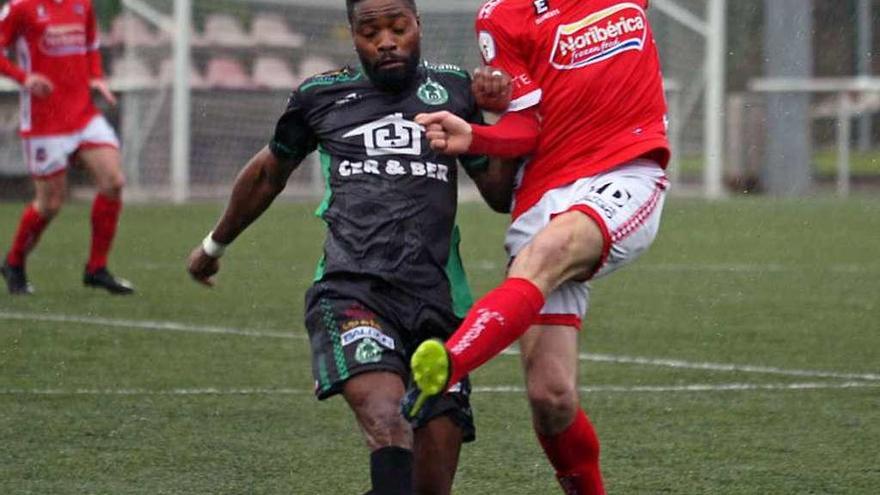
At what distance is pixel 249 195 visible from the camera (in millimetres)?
5258

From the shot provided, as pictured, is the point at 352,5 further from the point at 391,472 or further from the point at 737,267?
the point at 737,267

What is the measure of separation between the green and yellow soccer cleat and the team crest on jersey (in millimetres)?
870

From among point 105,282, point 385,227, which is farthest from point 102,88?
point 385,227

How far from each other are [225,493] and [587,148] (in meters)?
1.50

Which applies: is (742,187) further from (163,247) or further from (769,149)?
(163,247)

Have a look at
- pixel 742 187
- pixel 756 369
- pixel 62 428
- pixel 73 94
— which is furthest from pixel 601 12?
pixel 742 187

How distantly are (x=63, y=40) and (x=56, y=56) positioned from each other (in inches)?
4.7

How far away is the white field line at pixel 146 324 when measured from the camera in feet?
31.3

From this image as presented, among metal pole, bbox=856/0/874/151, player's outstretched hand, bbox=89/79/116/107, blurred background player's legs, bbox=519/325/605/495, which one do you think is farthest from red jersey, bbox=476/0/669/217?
metal pole, bbox=856/0/874/151

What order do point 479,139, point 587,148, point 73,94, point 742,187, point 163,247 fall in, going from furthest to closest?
point 742,187 < point 163,247 < point 73,94 < point 587,148 < point 479,139

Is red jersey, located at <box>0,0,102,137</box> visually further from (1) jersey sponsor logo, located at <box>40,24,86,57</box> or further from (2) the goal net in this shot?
(2) the goal net

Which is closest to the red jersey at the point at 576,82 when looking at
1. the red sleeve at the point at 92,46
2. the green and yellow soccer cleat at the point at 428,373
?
the green and yellow soccer cleat at the point at 428,373

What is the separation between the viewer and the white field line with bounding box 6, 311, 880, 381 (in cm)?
814

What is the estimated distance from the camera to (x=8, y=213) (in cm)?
1842
